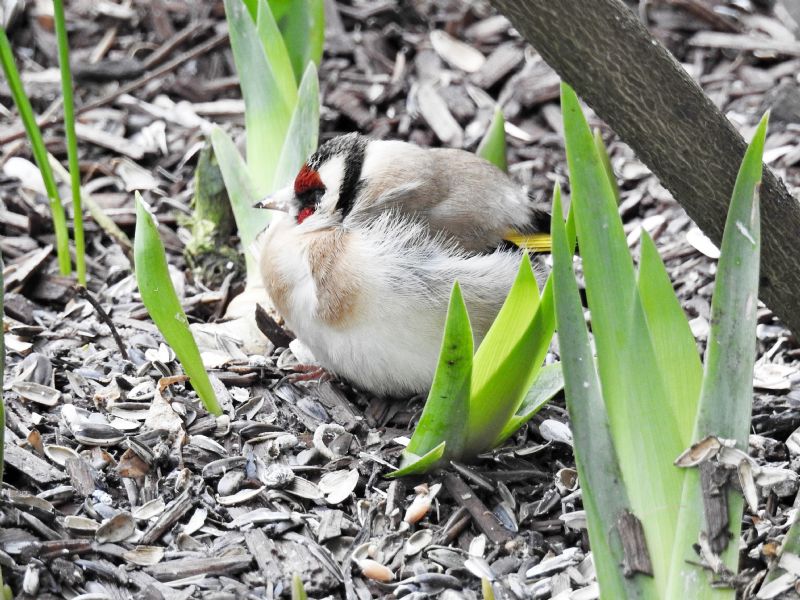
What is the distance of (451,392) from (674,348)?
638 mm

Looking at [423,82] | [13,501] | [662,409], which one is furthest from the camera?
[423,82]

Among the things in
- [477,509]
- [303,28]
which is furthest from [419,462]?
[303,28]

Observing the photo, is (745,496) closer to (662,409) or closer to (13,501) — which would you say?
(662,409)

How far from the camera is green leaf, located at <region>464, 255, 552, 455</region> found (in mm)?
2664

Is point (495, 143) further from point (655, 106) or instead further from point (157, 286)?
point (157, 286)

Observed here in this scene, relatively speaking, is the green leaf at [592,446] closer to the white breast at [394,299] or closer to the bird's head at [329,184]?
the white breast at [394,299]

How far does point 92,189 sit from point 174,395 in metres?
1.61

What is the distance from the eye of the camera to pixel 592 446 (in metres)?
2.31

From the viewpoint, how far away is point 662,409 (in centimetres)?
232

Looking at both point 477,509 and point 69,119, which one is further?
point 69,119

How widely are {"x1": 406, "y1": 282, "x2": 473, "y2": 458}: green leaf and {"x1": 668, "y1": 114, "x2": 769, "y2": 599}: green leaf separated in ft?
1.97

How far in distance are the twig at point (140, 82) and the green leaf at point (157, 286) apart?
7.25ft

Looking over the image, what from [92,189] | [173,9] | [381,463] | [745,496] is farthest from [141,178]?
[745,496]

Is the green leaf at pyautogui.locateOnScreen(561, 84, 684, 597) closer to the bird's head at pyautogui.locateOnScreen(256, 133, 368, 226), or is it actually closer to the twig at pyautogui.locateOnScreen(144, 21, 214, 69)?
the bird's head at pyautogui.locateOnScreen(256, 133, 368, 226)
